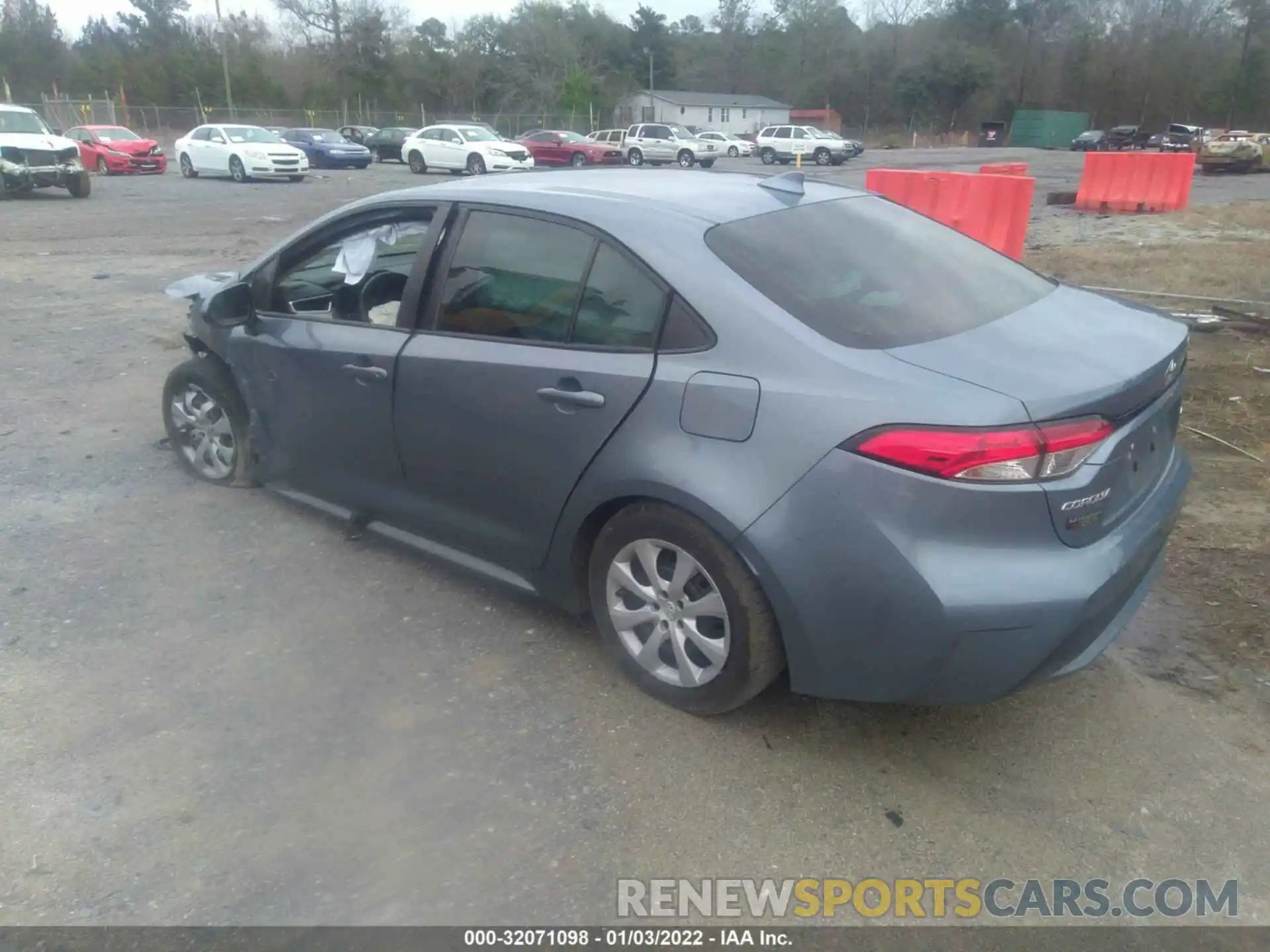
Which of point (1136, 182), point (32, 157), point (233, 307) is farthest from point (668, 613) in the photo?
point (32, 157)

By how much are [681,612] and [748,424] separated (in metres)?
0.68

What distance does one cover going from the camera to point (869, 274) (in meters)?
3.28

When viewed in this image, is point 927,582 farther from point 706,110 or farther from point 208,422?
point 706,110

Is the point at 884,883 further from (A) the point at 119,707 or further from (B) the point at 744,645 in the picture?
(A) the point at 119,707

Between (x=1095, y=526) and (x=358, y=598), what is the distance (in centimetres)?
278

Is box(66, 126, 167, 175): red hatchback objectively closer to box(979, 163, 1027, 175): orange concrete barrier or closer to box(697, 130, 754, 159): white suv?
box(697, 130, 754, 159): white suv

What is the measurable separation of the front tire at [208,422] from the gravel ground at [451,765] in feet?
2.10

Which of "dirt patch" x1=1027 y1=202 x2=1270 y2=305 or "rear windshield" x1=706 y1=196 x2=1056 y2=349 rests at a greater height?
"rear windshield" x1=706 y1=196 x2=1056 y2=349

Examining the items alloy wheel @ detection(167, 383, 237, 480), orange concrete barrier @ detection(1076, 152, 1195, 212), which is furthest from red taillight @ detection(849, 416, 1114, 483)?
orange concrete barrier @ detection(1076, 152, 1195, 212)

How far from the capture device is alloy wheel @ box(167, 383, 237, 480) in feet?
16.4

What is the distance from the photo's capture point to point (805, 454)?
274 centimetres

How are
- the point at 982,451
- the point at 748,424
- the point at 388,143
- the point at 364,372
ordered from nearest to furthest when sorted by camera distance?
the point at 982,451 < the point at 748,424 < the point at 364,372 < the point at 388,143

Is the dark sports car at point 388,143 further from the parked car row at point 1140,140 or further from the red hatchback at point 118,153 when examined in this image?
the parked car row at point 1140,140

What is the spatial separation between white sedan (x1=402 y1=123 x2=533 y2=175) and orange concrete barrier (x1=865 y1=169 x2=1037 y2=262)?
21.2 meters
